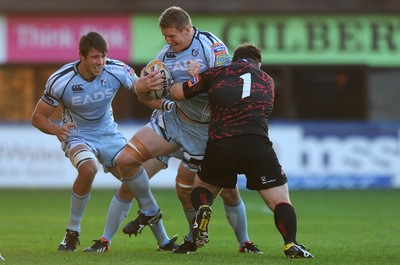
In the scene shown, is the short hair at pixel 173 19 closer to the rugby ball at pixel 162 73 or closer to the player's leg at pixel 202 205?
the rugby ball at pixel 162 73

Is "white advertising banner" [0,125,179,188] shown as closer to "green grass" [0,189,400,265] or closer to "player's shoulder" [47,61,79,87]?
"green grass" [0,189,400,265]

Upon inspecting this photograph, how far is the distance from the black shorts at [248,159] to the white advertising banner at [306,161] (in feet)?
41.4

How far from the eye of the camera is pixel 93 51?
10.5 meters

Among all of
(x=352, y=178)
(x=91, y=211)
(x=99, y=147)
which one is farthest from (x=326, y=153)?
(x=99, y=147)

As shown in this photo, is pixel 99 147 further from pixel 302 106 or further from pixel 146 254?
pixel 302 106

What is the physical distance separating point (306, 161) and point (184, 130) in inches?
483

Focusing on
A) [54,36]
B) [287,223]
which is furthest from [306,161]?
[287,223]

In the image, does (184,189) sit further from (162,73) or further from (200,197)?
(162,73)

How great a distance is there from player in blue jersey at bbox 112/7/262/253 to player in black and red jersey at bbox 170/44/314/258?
37 centimetres

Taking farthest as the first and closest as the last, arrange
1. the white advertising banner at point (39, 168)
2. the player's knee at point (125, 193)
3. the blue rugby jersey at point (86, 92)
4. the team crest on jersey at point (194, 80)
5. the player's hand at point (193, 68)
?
the white advertising banner at point (39, 168) → the player's knee at point (125, 193) → the blue rugby jersey at point (86, 92) → the player's hand at point (193, 68) → the team crest on jersey at point (194, 80)

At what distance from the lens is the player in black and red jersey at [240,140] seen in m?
9.72

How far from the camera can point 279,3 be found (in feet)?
81.0

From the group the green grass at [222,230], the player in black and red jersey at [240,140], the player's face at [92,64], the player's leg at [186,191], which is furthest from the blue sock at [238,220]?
the player's face at [92,64]

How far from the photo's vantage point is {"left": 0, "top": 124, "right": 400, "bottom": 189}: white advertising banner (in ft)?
73.9
